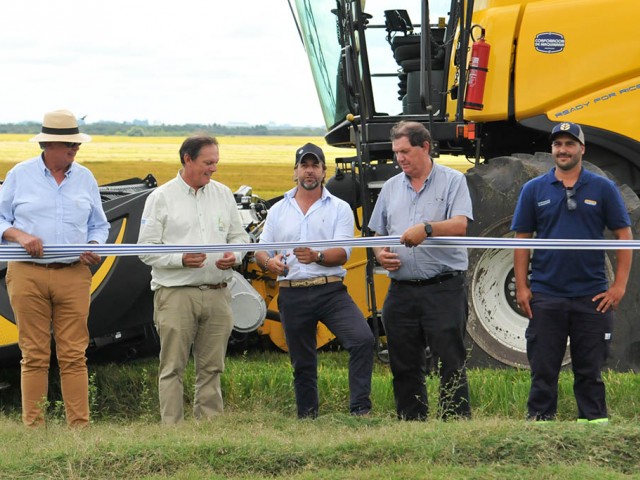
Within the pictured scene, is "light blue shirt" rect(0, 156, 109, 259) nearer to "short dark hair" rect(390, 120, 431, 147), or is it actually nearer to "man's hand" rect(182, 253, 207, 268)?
"man's hand" rect(182, 253, 207, 268)

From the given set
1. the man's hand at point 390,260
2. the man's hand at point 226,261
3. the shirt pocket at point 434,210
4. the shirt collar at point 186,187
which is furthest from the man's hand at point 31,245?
the shirt pocket at point 434,210

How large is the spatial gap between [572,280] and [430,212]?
91cm

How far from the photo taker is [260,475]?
16.3 ft

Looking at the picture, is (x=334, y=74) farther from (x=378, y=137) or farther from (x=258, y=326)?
(x=258, y=326)

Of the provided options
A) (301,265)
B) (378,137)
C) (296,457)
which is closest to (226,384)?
(301,265)

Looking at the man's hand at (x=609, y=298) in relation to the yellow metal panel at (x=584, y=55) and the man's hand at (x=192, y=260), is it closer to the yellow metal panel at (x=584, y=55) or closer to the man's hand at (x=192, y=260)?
the man's hand at (x=192, y=260)

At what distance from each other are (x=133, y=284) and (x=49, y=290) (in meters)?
1.56

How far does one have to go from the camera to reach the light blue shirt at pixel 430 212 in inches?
247

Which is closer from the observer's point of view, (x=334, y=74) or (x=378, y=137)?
(x=378, y=137)

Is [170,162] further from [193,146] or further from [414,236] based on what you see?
[414,236]

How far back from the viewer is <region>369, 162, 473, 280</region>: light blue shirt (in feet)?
20.6

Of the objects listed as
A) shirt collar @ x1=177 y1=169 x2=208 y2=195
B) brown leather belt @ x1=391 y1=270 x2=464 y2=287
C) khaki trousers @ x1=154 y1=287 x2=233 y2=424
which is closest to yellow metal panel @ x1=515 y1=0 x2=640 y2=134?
brown leather belt @ x1=391 y1=270 x2=464 y2=287

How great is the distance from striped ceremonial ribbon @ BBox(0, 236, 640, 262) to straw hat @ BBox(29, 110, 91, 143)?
0.63 m

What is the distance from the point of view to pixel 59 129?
644 centimetres
